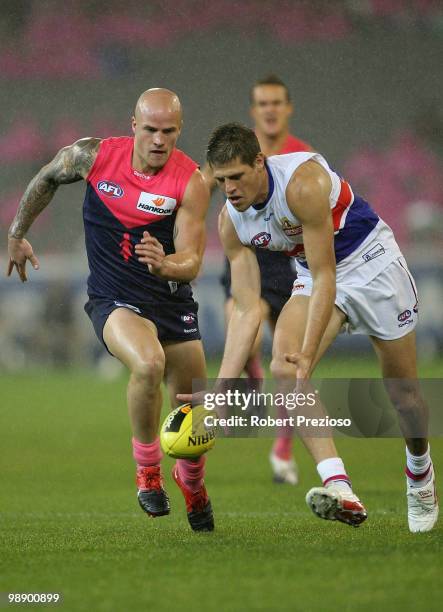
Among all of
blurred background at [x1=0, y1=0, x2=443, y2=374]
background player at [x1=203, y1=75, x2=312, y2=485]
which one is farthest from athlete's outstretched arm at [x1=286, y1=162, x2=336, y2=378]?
blurred background at [x1=0, y1=0, x2=443, y2=374]

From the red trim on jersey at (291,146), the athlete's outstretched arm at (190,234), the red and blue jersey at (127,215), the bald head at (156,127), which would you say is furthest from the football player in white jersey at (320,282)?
the red trim on jersey at (291,146)

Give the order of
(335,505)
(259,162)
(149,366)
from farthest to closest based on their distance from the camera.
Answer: (149,366) < (259,162) < (335,505)

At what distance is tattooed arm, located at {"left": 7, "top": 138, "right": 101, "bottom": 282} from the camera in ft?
Answer: 20.1

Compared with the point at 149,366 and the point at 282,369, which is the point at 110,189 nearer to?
the point at 149,366

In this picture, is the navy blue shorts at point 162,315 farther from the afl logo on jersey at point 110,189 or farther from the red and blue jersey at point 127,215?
the afl logo on jersey at point 110,189

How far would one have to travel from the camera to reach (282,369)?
5.32 metres

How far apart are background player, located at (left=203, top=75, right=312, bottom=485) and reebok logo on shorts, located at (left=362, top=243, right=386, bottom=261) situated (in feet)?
7.40

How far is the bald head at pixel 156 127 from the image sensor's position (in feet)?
19.5

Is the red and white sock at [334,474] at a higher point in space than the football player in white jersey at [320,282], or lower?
lower

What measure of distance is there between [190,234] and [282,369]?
3.16 feet

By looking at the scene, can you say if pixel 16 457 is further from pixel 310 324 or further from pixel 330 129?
pixel 330 129

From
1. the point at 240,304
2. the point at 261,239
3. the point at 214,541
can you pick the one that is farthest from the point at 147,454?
the point at 261,239

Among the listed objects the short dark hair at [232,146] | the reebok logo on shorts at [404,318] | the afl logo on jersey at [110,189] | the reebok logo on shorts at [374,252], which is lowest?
the reebok logo on shorts at [404,318]

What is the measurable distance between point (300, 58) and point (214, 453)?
10542mm
